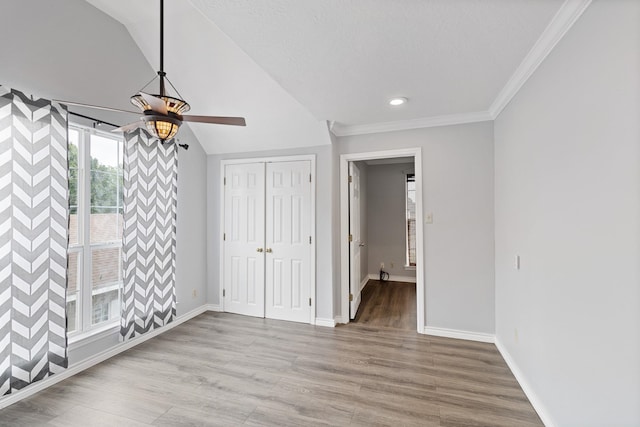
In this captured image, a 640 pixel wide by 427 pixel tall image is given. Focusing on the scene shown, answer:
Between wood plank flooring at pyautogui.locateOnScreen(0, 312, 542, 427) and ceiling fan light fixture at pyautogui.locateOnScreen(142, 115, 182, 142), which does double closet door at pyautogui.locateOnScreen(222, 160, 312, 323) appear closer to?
wood plank flooring at pyautogui.locateOnScreen(0, 312, 542, 427)

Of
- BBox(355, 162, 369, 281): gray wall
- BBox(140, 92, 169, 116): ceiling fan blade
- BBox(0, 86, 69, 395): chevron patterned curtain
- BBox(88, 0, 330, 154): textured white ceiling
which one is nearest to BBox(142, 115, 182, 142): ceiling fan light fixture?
BBox(140, 92, 169, 116): ceiling fan blade

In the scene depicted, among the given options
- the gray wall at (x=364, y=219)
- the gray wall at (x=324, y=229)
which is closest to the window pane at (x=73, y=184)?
the gray wall at (x=324, y=229)

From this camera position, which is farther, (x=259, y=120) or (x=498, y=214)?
(x=259, y=120)

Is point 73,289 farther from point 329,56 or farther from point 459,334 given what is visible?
point 459,334

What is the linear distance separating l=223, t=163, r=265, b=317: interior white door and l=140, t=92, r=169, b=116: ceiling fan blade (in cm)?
215

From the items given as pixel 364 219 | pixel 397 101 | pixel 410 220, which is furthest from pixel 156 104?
pixel 410 220

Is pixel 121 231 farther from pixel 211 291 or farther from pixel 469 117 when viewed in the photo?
pixel 469 117

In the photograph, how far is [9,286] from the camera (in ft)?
6.64

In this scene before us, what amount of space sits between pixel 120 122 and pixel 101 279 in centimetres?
161

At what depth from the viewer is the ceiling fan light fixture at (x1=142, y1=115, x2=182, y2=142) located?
170cm

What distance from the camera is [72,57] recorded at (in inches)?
93.1

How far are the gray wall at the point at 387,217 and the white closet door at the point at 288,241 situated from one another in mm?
2725

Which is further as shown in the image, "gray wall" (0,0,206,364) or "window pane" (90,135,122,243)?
"window pane" (90,135,122,243)

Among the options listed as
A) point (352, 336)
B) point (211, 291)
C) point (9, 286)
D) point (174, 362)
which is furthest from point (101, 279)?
point (352, 336)
